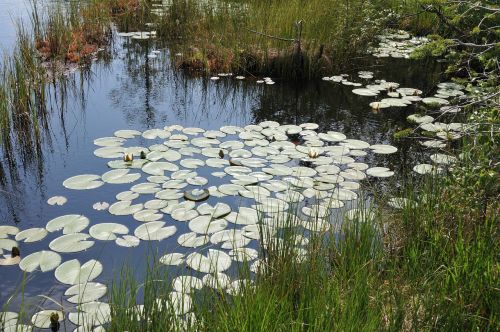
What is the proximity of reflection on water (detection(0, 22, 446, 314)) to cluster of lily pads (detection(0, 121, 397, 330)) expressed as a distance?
12cm

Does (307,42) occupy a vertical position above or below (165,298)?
above

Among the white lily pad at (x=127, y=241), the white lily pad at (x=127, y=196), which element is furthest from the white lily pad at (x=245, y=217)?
the white lily pad at (x=127, y=196)

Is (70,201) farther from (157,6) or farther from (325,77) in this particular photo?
(157,6)

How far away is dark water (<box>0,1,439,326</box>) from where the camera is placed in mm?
2908

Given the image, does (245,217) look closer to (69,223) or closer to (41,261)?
(69,223)

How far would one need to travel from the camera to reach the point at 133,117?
4.73m

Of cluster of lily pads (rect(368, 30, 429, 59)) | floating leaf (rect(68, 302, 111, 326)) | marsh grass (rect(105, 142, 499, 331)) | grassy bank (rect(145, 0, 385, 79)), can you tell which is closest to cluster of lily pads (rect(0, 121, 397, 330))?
floating leaf (rect(68, 302, 111, 326))


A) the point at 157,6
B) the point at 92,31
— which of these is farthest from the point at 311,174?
the point at 157,6

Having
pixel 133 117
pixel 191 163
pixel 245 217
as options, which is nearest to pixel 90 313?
pixel 245 217

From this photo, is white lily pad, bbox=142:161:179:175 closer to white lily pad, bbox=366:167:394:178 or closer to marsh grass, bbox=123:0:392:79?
white lily pad, bbox=366:167:394:178

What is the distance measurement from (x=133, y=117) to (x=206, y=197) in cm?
189

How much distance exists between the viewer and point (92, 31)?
7371mm

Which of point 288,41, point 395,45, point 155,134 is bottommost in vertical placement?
point 155,134

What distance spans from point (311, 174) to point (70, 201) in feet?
5.60
